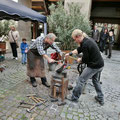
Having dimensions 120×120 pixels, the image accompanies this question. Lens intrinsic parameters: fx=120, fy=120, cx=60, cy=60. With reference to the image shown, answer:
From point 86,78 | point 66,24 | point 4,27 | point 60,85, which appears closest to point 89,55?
point 86,78

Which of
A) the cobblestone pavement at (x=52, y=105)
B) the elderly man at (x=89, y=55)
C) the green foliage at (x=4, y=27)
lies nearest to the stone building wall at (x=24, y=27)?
the green foliage at (x=4, y=27)

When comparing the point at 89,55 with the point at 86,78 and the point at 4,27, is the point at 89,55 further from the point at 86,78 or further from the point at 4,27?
the point at 4,27

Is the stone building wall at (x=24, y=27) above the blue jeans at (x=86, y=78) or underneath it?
above

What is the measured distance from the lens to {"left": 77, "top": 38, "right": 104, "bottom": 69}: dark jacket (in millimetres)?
2410

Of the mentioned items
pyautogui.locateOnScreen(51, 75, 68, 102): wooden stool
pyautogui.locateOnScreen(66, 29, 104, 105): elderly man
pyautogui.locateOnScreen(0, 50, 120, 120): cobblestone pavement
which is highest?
pyautogui.locateOnScreen(66, 29, 104, 105): elderly man

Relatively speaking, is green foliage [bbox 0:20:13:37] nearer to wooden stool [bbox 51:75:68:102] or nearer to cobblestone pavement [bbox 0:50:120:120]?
cobblestone pavement [bbox 0:50:120:120]

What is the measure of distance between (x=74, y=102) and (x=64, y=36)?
389cm

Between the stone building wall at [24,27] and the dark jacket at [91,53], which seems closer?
the dark jacket at [91,53]

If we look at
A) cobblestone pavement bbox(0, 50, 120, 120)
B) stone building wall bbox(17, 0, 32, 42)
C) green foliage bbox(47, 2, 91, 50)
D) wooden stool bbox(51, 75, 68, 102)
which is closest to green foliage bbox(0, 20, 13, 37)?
stone building wall bbox(17, 0, 32, 42)

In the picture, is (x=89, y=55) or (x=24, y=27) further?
(x=24, y=27)

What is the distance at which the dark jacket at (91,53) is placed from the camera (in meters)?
2.41

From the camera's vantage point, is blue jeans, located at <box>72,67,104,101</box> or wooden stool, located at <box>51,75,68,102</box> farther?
wooden stool, located at <box>51,75,68,102</box>

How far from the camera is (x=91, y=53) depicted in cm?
246

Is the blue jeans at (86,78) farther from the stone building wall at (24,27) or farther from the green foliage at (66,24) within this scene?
the stone building wall at (24,27)
